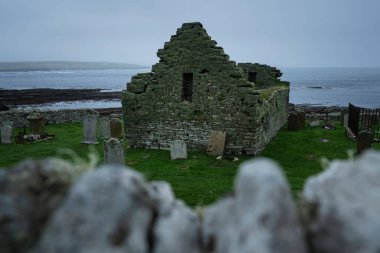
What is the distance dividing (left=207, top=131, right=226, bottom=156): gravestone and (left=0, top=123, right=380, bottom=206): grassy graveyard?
1.21 feet

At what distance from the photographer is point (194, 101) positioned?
15953 millimetres

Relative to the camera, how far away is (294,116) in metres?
22.8

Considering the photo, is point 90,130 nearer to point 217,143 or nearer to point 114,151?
point 114,151

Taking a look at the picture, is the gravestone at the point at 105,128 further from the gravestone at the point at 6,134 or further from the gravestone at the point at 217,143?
the gravestone at the point at 217,143

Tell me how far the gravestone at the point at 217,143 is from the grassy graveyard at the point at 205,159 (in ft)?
1.21

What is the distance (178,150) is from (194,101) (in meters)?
2.49

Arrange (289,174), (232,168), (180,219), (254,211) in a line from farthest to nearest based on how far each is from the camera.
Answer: (232,168), (289,174), (180,219), (254,211)

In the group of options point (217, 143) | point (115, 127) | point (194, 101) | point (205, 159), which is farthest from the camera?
point (115, 127)

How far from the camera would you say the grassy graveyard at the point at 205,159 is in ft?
35.8

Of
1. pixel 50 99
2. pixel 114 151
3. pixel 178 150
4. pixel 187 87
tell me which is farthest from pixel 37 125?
pixel 50 99

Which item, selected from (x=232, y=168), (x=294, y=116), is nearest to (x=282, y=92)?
(x=294, y=116)

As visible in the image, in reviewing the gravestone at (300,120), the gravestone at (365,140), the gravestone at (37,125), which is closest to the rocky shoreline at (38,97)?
the gravestone at (37,125)

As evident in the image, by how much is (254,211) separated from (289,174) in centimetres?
1076

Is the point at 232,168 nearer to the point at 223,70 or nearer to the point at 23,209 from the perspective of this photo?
the point at 223,70
